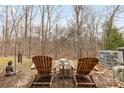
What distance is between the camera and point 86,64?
5.29 meters

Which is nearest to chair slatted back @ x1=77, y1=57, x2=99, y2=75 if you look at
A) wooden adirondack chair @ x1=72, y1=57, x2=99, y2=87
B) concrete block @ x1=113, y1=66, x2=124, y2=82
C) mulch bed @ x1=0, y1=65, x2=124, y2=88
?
wooden adirondack chair @ x1=72, y1=57, x2=99, y2=87

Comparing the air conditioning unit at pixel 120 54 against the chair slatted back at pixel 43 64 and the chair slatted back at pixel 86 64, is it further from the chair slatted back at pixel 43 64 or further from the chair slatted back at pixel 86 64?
the chair slatted back at pixel 43 64

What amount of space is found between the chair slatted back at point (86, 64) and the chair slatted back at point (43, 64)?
0.66 m

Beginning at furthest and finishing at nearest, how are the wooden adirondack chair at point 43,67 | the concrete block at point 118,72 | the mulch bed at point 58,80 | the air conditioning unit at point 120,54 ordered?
the air conditioning unit at point 120,54, the wooden adirondack chair at point 43,67, the concrete block at point 118,72, the mulch bed at point 58,80

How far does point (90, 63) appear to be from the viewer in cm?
526

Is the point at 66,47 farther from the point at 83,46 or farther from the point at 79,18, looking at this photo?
the point at 79,18

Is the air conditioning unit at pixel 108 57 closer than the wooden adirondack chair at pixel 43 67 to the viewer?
No

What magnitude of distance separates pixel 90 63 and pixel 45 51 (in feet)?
3.33

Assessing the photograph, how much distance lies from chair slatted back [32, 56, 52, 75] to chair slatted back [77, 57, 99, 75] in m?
0.66

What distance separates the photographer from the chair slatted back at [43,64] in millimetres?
→ 5176

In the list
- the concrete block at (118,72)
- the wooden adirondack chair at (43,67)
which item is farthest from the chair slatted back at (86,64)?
the wooden adirondack chair at (43,67)

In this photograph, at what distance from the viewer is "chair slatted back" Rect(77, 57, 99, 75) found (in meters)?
5.25

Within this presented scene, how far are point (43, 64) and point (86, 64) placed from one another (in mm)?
942

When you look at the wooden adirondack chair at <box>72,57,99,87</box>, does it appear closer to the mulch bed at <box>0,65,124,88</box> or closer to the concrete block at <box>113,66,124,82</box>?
the mulch bed at <box>0,65,124,88</box>
